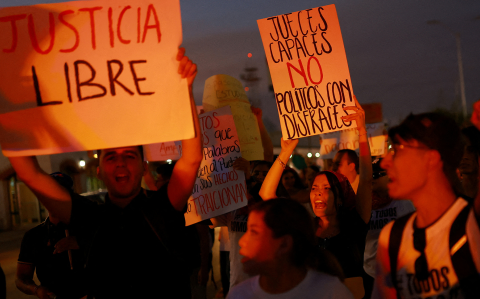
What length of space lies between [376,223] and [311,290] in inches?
108

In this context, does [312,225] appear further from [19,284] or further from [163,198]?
[19,284]

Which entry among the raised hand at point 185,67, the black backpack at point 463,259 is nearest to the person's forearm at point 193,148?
the raised hand at point 185,67

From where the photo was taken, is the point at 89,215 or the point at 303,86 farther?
the point at 303,86

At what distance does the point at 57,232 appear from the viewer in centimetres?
354

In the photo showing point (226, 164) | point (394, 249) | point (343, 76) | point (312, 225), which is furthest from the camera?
point (226, 164)

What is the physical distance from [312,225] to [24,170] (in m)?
1.55

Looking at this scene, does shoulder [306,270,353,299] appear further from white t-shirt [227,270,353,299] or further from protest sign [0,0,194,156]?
protest sign [0,0,194,156]

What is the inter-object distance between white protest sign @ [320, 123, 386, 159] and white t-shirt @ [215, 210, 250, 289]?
629 cm

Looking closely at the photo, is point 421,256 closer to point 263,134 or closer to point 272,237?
point 272,237

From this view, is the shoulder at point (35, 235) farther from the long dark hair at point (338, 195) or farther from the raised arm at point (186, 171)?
the long dark hair at point (338, 195)

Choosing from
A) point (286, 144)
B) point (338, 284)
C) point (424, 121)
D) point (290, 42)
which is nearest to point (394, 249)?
point (338, 284)

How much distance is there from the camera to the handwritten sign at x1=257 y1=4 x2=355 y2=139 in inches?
172

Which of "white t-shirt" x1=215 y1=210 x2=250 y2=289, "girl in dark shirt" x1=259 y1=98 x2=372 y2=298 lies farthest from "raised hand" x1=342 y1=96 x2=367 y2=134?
"white t-shirt" x1=215 y1=210 x2=250 y2=289

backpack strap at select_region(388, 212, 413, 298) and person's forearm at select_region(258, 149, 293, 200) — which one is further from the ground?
person's forearm at select_region(258, 149, 293, 200)
